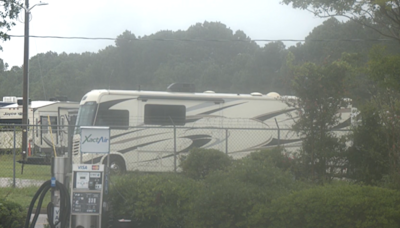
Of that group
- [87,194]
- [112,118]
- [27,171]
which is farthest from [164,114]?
[87,194]

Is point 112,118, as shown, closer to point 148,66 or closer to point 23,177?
point 23,177

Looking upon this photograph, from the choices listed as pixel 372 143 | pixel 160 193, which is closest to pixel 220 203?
pixel 160 193

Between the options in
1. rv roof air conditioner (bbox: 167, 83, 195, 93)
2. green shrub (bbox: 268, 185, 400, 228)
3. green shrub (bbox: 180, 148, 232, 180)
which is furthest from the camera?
rv roof air conditioner (bbox: 167, 83, 195, 93)

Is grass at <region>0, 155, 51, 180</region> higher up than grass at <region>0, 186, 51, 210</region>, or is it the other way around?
grass at <region>0, 186, 51, 210</region>

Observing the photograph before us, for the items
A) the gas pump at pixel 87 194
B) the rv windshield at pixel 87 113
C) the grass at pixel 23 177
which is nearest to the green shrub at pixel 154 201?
the gas pump at pixel 87 194

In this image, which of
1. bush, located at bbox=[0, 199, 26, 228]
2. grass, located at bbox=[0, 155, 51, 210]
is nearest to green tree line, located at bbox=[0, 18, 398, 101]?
grass, located at bbox=[0, 155, 51, 210]

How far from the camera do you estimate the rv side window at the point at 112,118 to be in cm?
1625

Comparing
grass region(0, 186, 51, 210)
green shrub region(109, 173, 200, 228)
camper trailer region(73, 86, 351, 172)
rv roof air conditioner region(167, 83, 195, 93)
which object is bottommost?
grass region(0, 186, 51, 210)

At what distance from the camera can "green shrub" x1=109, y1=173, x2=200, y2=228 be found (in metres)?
8.23

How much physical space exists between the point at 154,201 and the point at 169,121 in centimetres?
879

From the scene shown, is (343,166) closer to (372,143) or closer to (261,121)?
(372,143)

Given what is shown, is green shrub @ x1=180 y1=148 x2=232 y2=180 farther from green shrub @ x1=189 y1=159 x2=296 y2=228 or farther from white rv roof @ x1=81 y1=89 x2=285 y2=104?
white rv roof @ x1=81 y1=89 x2=285 y2=104

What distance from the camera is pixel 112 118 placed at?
16.4m

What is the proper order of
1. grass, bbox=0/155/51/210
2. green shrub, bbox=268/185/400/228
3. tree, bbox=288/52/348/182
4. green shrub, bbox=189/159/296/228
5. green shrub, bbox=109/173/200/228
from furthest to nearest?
grass, bbox=0/155/51/210 → tree, bbox=288/52/348/182 → green shrub, bbox=109/173/200/228 → green shrub, bbox=189/159/296/228 → green shrub, bbox=268/185/400/228
